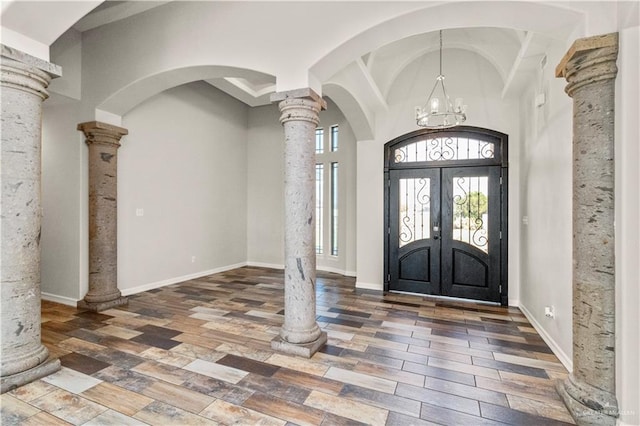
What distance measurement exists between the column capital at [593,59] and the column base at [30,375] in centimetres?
458

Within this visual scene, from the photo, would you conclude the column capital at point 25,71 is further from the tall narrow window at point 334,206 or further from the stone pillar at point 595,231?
the tall narrow window at point 334,206

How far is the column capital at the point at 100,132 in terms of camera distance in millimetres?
4340

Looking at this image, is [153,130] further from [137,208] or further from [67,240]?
[67,240]

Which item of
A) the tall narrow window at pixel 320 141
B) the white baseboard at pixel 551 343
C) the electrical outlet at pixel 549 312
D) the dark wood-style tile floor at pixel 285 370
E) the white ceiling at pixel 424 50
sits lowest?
the dark wood-style tile floor at pixel 285 370

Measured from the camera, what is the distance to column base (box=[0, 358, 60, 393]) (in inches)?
95.2

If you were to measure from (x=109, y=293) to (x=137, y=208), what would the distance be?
4.67ft

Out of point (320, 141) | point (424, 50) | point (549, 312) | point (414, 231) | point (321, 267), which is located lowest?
point (321, 267)

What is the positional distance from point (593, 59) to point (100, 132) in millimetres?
5297

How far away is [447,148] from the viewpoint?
16.7 ft

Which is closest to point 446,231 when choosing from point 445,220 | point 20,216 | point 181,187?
point 445,220

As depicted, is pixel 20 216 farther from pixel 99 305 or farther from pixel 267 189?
pixel 267 189

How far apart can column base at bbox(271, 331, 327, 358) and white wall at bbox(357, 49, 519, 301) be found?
2.63 m

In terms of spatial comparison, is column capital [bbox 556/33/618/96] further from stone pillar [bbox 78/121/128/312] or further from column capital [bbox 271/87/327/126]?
stone pillar [bbox 78/121/128/312]

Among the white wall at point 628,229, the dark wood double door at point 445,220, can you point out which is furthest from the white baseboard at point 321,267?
the white wall at point 628,229
